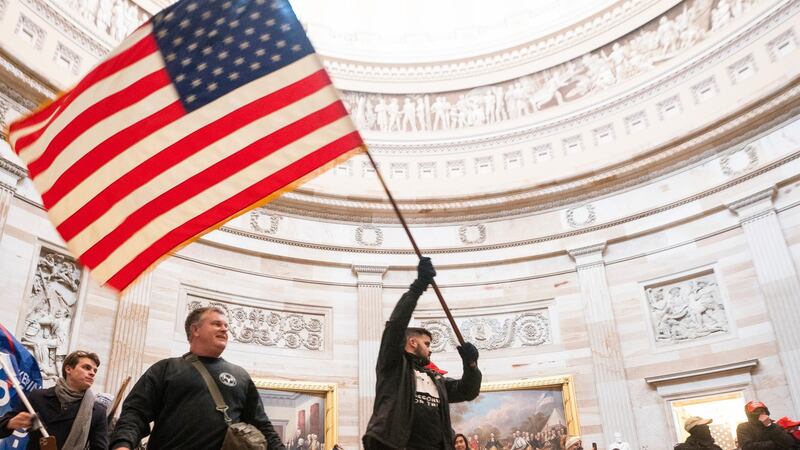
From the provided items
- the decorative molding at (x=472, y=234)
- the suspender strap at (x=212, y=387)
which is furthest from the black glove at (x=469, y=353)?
the decorative molding at (x=472, y=234)

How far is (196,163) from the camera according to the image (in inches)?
211

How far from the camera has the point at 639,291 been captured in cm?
1529

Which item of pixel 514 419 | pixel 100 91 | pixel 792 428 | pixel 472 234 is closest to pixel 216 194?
pixel 100 91

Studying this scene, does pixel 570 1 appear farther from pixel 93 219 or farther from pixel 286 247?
pixel 93 219

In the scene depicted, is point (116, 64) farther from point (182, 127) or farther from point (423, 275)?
point (423, 275)

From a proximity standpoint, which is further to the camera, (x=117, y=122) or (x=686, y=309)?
(x=686, y=309)

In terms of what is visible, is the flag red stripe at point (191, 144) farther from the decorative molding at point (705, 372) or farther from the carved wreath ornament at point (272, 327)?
the decorative molding at point (705, 372)

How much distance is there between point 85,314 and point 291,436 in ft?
16.8

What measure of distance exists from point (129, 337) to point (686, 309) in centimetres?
1226

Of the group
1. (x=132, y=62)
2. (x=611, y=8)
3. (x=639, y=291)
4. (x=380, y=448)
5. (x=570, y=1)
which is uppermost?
(x=570, y=1)

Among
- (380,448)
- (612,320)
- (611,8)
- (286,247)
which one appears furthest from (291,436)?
(611,8)

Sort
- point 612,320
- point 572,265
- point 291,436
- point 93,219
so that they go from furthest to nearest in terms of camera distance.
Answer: point 572,265
point 612,320
point 291,436
point 93,219

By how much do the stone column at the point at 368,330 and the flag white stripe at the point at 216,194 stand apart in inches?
414

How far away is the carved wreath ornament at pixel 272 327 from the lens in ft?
49.1
